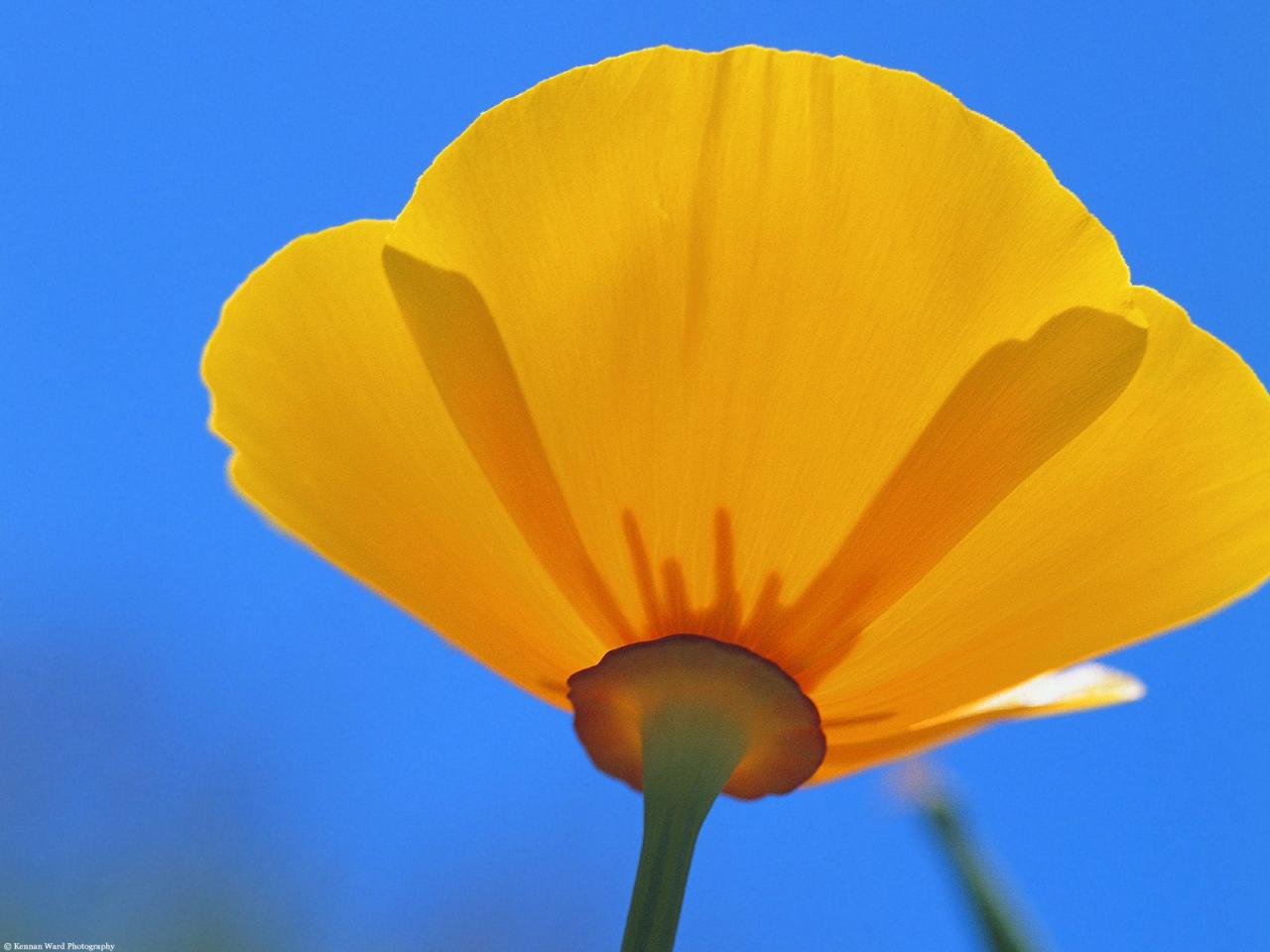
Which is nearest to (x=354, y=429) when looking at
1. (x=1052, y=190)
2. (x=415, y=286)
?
(x=415, y=286)

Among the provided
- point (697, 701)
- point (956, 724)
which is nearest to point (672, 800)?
point (697, 701)

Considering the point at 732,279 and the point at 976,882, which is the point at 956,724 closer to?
the point at 976,882

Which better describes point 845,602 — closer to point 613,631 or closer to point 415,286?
point 613,631

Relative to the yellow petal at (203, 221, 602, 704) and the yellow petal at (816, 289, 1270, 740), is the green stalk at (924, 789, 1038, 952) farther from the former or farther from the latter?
the yellow petal at (203, 221, 602, 704)

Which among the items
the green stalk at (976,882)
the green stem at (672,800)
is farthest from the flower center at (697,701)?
the green stalk at (976,882)

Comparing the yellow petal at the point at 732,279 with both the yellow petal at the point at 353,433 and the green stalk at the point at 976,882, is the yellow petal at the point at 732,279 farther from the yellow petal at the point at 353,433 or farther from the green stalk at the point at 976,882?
the green stalk at the point at 976,882

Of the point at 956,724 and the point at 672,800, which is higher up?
the point at 956,724

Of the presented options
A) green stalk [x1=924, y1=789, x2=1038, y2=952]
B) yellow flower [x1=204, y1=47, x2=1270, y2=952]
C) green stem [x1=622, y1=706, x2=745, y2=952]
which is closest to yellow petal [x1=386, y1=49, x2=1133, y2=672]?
yellow flower [x1=204, y1=47, x2=1270, y2=952]

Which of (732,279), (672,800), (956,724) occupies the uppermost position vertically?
(732,279)
